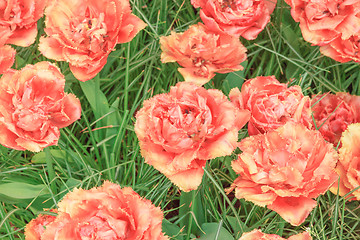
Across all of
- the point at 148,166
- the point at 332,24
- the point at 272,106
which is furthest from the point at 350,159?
the point at 148,166

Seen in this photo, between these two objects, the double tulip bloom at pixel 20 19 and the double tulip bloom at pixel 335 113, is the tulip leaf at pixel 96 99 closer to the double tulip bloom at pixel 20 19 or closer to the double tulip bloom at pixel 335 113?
the double tulip bloom at pixel 20 19

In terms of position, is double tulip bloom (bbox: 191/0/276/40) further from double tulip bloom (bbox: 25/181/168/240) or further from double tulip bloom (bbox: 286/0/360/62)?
double tulip bloom (bbox: 25/181/168/240)

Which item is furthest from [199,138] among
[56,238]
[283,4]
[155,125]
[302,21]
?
[283,4]

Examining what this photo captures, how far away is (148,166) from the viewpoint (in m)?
0.91

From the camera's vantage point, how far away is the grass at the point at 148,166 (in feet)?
2.57

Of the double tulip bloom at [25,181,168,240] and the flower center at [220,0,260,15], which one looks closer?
the double tulip bloom at [25,181,168,240]

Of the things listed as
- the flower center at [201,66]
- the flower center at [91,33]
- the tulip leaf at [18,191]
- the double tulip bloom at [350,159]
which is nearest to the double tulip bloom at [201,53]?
the flower center at [201,66]

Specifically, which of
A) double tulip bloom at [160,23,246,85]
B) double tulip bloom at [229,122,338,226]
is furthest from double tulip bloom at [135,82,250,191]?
double tulip bloom at [160,23,246,85]

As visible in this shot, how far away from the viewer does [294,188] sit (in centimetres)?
62

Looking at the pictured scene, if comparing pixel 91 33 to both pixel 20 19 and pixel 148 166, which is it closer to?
pixel 20 19

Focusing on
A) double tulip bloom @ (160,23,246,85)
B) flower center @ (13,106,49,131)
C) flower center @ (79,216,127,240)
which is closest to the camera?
flower center @ (79,216,127,240)

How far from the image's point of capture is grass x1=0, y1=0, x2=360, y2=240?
30.8 inches

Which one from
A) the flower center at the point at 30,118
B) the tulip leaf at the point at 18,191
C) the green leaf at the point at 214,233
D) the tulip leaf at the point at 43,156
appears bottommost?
the green leaf at the point at 214,233

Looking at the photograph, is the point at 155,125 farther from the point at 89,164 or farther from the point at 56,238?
the point at 89,164
